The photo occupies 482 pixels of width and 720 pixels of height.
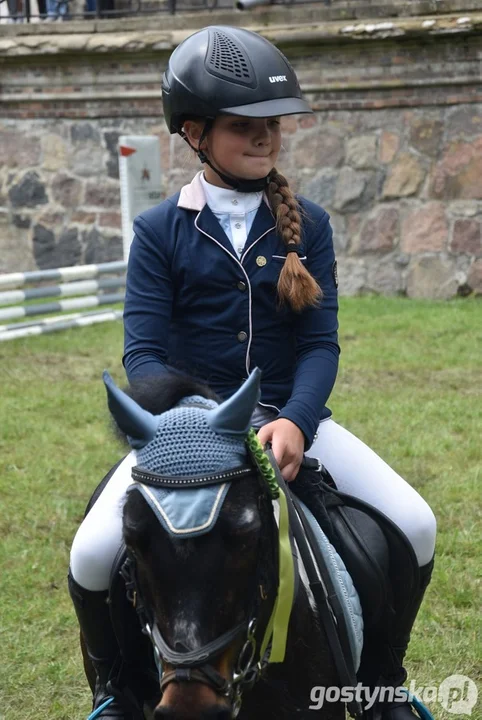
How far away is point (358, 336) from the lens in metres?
9.27

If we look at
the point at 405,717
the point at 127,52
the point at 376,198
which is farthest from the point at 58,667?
the point at 127,52

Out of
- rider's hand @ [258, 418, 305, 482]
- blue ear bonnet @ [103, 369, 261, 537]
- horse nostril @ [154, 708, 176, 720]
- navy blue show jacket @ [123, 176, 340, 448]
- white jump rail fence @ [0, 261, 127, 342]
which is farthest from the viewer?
white jump rail fence @ [0, 261, 127, 342]

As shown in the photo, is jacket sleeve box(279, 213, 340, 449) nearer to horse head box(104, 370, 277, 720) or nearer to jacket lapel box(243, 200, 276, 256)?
jacket lapel box(243, 200, 276, 256)

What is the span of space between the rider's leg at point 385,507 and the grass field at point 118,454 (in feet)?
2.50

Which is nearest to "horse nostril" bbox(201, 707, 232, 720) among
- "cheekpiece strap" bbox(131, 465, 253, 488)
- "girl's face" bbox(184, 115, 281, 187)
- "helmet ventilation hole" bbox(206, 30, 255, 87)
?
"cheekpiece strap" bbox(131, 465, 253, 488)

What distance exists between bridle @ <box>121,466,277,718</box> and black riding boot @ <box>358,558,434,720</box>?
81 centimetres

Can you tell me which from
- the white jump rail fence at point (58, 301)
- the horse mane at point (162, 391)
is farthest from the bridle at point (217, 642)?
the white jump rail fence at point (58, 301)

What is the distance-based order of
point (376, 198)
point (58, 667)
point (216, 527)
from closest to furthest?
point (216, 527) → point (58, 667) → point (376, 198)

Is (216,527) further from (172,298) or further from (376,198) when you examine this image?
(376,198)

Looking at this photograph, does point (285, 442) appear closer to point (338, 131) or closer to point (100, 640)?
point (100, 640)

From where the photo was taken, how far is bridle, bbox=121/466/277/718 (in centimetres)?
197

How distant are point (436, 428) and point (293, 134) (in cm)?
516

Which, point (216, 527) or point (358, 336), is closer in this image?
point (216, 527)

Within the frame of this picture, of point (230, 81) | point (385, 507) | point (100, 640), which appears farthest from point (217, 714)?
point (230, 81)
